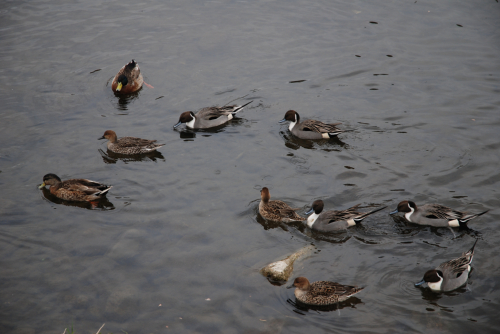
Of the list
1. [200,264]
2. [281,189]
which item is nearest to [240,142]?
[281,189]

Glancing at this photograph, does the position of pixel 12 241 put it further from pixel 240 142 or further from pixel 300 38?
pixel 300 38

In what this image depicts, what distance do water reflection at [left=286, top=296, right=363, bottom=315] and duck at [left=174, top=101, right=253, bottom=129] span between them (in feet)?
20.0

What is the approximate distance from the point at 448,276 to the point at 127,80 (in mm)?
9976

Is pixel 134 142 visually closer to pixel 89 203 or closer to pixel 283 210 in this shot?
pixel 89 203

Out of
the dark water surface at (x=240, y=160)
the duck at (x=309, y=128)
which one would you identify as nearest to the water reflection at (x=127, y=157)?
the dark water surface at (x=240, y=160)

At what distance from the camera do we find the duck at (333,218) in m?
8.11

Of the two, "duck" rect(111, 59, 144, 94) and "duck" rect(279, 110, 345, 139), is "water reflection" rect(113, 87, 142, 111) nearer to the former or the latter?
"duck" rect(111, 59, 144, 94)

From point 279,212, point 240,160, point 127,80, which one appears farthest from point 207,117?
point 279,212

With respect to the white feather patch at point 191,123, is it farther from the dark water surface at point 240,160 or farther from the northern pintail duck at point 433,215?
the northern pintail duck at point 433,215

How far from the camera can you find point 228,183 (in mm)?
9414

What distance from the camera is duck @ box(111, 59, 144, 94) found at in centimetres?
1280

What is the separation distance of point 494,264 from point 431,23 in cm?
1163

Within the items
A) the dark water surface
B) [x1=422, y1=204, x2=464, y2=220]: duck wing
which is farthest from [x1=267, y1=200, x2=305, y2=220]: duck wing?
[x1=422, y1=204, x2=464, y2=220]: duck wing

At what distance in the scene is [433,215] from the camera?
804 centimetres
